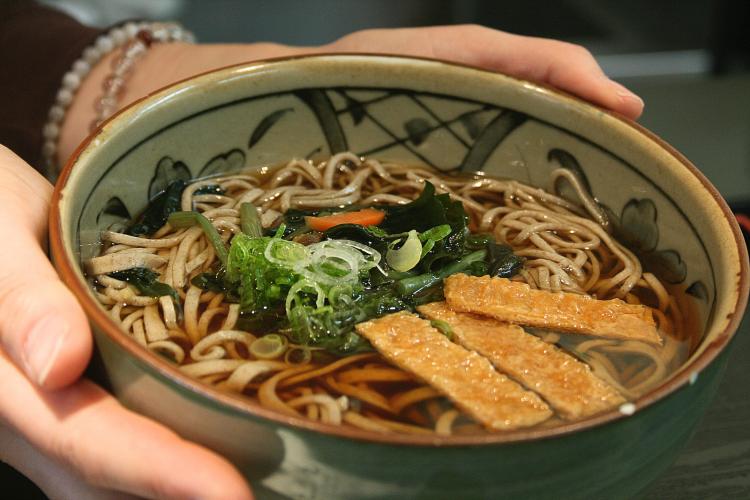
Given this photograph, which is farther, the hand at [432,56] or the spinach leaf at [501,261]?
the hand at [432,56]

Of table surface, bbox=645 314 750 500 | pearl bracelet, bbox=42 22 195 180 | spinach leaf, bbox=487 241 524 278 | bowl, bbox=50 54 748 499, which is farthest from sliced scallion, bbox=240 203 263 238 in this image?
table surface, bbox=645 314 750 500

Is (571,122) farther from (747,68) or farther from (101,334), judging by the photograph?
(747,68)

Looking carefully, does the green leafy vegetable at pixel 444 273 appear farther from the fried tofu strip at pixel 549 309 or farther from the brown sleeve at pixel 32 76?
the brown sleeve at pixel 32 76

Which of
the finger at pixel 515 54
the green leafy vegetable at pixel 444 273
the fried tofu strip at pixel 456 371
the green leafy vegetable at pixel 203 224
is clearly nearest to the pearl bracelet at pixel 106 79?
the finger at pixel 515 54

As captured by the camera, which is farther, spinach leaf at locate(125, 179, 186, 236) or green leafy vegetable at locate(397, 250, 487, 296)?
spinach leaf at locate(125, 179, 186, 236)

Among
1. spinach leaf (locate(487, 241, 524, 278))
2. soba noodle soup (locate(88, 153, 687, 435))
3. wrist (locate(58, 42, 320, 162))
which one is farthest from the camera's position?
wrist (locate(58, 42, 320, 162))

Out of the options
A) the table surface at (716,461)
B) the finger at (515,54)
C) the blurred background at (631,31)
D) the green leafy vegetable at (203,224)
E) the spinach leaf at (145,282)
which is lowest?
the blurred background at (631,31)

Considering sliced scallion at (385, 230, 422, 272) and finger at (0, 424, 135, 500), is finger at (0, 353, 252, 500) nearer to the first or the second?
finger at (0, 424, 135, 500)
